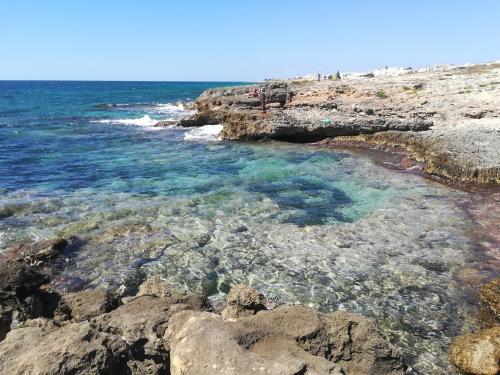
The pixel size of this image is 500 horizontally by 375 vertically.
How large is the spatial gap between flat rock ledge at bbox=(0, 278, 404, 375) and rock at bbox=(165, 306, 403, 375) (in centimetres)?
1

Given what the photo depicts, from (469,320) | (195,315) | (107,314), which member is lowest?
(469,320)

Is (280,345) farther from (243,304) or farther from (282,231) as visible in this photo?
(282,231)

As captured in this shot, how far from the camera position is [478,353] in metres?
6.98

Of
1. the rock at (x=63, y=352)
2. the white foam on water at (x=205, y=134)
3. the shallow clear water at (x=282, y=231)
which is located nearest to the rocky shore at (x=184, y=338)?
the rock at (x=63, y=352)

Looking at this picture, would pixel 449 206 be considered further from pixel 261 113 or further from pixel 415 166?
pixel 261 113

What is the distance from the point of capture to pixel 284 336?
18.3 feet

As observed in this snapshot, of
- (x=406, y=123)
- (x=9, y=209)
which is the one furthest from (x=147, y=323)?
(x=406, y=123)

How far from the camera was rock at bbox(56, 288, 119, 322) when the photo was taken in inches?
287

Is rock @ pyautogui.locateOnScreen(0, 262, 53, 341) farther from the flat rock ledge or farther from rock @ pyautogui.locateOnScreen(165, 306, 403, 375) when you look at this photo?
rock @ pyautogui.locateOnScreen(165, 306, 403, 375)

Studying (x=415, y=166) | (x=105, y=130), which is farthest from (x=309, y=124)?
(x=105, y=130)

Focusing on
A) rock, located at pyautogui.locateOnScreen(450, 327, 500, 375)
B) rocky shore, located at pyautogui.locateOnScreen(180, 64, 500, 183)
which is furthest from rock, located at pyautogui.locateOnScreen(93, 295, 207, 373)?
rocky shore, located at pyautogui.locateOnScreen(180, 64, 500, 183)

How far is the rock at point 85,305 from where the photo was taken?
730cm

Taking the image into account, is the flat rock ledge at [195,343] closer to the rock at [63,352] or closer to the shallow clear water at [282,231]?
the rock at [63,352]

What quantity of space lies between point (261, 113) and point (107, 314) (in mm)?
25780
